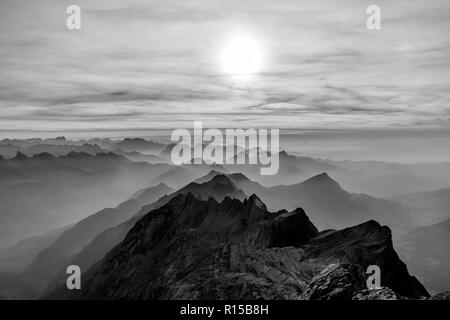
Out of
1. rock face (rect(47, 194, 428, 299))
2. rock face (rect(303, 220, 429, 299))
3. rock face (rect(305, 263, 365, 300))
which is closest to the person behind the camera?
rock face (rect(305, 263, 365, 300))

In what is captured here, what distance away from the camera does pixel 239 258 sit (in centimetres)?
12125

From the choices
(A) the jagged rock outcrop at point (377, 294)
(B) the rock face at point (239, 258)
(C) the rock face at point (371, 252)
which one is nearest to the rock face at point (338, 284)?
(B) the rock face at point (239, 258)

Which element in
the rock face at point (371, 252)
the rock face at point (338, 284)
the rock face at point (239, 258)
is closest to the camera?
the rock face at point (338, 284)

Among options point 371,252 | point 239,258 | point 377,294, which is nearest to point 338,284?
point 377,294

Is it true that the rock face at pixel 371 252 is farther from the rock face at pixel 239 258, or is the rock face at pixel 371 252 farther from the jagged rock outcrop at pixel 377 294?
the jagged rock outcrop at pixel 377 294

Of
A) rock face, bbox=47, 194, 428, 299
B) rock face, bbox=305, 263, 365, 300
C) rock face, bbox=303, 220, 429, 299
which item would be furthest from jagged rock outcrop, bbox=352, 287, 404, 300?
rock face, bbox=303, 220, 429, 299

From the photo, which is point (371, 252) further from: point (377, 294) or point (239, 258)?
point (377, 294)

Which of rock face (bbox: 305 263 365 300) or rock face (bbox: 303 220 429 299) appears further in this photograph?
rock face (bbox: 303 220 429 299)

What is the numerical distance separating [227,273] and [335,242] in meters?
45.5

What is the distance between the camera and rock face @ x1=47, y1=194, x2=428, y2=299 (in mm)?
89812

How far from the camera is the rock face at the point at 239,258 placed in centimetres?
8981

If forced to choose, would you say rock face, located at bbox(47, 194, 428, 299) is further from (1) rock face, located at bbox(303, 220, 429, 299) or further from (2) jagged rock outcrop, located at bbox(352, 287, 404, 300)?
Result: (2) jagged rock outcrop, located at bbox(352, 287, 404, 300)
